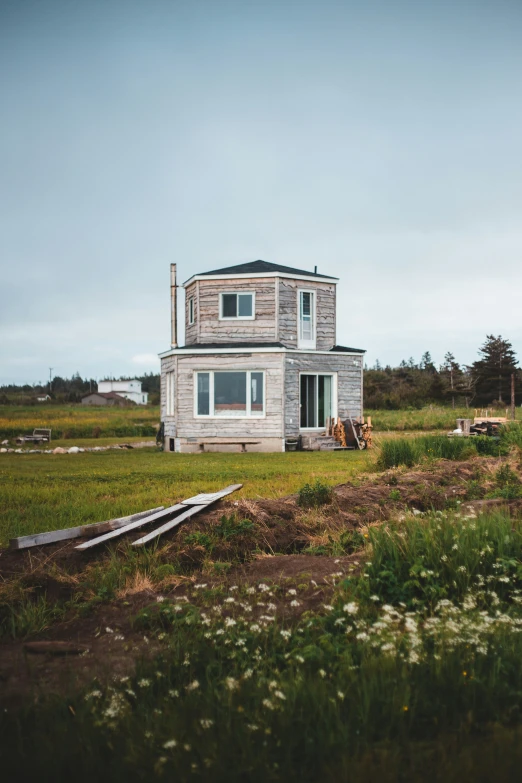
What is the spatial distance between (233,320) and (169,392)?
4.21m

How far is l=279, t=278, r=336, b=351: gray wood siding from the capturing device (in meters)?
25.2

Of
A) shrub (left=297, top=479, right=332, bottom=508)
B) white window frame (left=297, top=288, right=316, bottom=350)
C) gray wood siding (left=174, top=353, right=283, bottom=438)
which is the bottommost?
shrub (left=297, top=479, right=332, bottom=508)

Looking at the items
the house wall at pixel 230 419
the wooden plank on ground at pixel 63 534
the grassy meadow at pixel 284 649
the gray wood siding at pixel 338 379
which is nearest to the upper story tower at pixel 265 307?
the gray wood siding at pixel 338 379

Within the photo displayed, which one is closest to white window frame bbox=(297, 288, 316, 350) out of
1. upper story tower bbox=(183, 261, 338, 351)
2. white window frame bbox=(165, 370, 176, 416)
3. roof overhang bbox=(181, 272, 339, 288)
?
upper story tower bbox=(183, 261, 338, 351)

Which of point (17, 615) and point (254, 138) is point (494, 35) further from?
point (17, 615)

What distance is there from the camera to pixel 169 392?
26578 mm

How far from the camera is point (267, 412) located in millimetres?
23750

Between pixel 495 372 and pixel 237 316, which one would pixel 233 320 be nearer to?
pixel 237 316

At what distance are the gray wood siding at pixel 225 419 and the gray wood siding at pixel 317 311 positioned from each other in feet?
6.29

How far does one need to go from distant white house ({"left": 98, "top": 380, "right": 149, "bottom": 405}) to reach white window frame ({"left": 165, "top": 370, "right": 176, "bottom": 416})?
257 feet

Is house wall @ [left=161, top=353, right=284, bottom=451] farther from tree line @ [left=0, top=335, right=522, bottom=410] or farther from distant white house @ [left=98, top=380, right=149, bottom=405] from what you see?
distant white house @ [left=98, top=380, right=149, bottom=405]

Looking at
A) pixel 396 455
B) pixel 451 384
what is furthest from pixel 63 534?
pixel 451 384

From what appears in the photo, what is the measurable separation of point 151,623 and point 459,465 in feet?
25.0

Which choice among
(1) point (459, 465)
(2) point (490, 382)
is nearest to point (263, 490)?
(1) point (459, 465)
